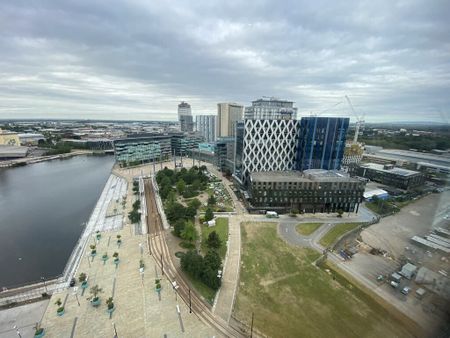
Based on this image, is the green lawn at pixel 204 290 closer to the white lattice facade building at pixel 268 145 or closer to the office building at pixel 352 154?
the white lattice facade building at pixel 268 145

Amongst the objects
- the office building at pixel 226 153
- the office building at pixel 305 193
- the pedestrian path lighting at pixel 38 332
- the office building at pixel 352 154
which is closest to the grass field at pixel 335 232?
the office building at pixel 305 193

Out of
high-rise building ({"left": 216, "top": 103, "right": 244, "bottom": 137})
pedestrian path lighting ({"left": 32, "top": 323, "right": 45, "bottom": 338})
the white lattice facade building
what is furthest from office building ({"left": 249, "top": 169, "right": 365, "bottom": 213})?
high-rise building ({"left": 216, "top": 103, "right": 244, "bottom": 137})

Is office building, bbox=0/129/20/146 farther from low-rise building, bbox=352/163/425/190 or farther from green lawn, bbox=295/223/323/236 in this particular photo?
low-rise building, bbox=352/163/425/190

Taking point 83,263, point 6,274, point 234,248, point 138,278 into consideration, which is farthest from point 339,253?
point 6,274

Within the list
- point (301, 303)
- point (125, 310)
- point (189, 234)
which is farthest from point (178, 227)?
point (301, 303)

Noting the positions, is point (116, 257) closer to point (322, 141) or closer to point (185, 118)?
point (322, 141)
